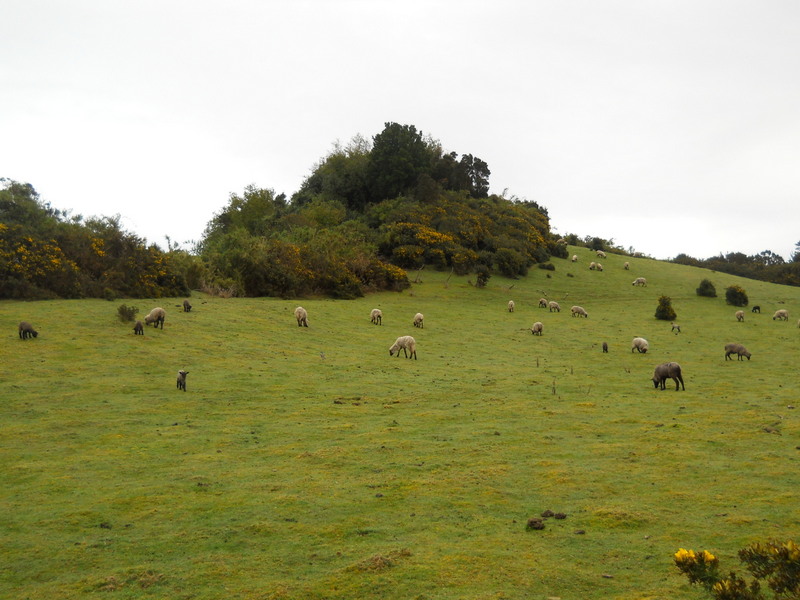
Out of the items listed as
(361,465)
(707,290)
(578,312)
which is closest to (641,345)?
(578,312)

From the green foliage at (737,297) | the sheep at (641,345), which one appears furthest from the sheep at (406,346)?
the green foliage at (737,297)

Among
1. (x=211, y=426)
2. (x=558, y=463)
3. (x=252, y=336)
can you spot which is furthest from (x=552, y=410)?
(x=252, y=336)

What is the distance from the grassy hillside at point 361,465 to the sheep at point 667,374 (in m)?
0.49

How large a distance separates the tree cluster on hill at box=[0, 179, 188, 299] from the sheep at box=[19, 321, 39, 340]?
789 cm

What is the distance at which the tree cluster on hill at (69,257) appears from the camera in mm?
32312

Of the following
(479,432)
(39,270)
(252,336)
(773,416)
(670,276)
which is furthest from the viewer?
(670,276)

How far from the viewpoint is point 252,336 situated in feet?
100

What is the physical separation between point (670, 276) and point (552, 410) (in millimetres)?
51807

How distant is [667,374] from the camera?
77.6 feet

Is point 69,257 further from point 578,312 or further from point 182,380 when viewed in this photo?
point 578,312

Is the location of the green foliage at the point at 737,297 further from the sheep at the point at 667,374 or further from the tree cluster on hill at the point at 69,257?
the tree cluster on hill at the point at 69,257

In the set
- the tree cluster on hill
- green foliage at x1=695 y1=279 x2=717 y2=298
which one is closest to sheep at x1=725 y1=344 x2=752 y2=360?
green foliage at x1=695 y1=279 x2=717 y2=298

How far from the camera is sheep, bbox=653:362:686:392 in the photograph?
77.0 ft

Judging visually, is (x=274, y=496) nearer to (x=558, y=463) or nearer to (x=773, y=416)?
(x=558, y=463)
